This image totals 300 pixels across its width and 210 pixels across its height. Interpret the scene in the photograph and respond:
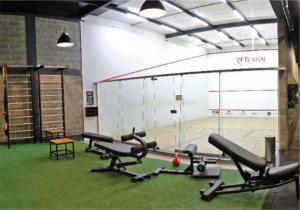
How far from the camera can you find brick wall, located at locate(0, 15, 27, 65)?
6383 mm

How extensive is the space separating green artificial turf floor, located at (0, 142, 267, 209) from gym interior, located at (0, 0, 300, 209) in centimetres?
2

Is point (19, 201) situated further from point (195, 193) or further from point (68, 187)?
point (195, 193)

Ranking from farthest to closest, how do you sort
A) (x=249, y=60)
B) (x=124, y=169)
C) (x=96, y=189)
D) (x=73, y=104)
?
(x=249, y=60) → (x=73, y=104) → (x=124, y=169) → (x=96, y=189)

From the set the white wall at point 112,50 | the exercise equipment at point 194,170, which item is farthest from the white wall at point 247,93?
the exercise equipment at point 194,170

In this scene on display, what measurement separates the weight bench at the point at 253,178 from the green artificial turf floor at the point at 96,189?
9 centimetres

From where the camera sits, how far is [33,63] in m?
6.66

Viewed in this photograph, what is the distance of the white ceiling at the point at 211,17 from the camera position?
704 cm

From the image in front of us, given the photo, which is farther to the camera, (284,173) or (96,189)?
(96,189)

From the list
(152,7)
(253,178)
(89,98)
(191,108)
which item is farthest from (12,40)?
(191,108)

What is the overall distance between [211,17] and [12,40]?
5.61 meters

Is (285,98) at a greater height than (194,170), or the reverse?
(285,98)

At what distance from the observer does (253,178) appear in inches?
118

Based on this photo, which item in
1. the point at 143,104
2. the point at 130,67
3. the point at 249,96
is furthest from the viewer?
the point at 249,96

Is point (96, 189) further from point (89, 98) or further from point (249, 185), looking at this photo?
point (89, 98)
